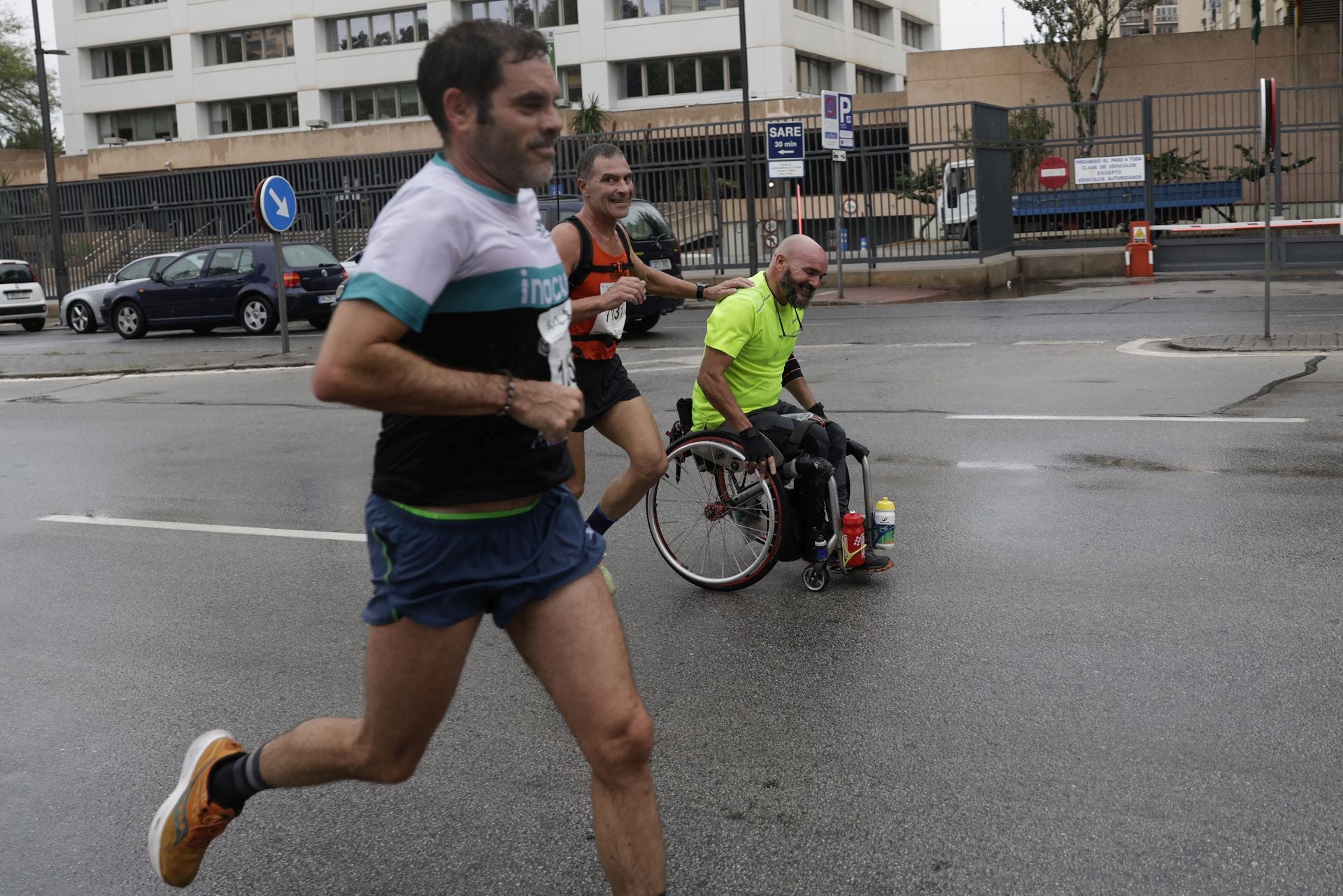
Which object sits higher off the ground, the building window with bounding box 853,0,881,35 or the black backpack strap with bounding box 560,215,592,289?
the building window with bounding box 853,0,881,35

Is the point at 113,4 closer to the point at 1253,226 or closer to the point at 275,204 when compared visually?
the point at 275,204

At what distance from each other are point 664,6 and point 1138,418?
157ft

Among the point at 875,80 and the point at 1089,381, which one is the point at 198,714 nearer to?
the point at 1089,381

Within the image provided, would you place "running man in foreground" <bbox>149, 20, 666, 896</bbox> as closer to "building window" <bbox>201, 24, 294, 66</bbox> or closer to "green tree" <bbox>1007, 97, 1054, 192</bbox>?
"green tree" <bbox>1007, 97, 1054, 192</bbox>

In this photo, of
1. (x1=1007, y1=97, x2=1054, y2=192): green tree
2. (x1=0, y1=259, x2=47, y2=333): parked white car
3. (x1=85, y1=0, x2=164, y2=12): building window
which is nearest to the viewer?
(x1=1007, y1=97, x2=1054, y2=192): green tree

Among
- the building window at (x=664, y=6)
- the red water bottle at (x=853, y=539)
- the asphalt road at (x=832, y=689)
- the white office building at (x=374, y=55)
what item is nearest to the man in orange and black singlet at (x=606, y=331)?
the asphalt road at (x=832, y=689)

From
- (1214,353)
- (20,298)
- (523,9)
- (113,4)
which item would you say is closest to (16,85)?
(113,4)

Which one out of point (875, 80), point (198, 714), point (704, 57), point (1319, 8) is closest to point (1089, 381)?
point (198, 714)

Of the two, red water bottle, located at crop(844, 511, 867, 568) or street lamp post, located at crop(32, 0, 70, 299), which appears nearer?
red water bottle, located at crop(844, 511, 867, 568)

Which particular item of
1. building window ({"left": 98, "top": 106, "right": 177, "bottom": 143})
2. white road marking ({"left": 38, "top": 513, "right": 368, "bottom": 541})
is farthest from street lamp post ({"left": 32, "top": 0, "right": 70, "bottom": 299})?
building window ({"left": 98, "top": 106, "right": 177, "bottom": 143})

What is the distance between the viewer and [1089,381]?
11.8 meters

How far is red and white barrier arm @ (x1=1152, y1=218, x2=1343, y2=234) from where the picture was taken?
917 inches

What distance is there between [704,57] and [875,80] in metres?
12.1

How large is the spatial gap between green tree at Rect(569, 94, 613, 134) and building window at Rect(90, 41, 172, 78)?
67.5 ft
